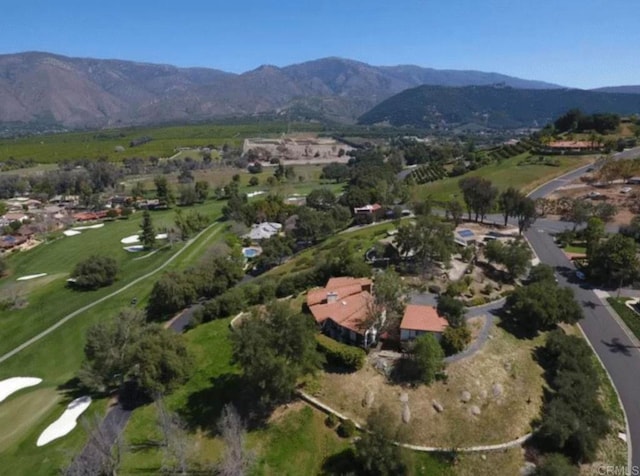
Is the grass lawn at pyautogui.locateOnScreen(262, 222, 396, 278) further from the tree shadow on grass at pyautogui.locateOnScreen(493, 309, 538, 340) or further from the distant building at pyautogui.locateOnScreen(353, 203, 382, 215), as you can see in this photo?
the tree shadow on grass at pyautogui.locateOnScreen(493, 309, 538, 340)

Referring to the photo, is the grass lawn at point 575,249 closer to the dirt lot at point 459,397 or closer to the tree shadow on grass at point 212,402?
the dirt lot at point 459,397

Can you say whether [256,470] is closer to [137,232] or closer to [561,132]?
[137,232]

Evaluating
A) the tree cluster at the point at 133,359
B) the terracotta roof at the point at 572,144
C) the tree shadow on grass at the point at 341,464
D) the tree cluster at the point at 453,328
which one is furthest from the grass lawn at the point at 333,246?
the terracotta roof at the point at 572,144

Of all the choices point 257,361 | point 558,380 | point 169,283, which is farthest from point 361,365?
point 169,283

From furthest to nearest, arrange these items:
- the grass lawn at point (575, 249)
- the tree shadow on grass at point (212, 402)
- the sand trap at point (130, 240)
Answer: the sand trap at point (130, 240) → the grass lawn at point (575, 249) → the tree shadow on grass at point (212, 402)

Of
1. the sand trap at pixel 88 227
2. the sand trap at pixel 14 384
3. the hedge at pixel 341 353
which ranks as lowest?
the sand trap at pixel 14 384

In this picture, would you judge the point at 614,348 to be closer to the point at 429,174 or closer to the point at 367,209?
the point at 367,209
